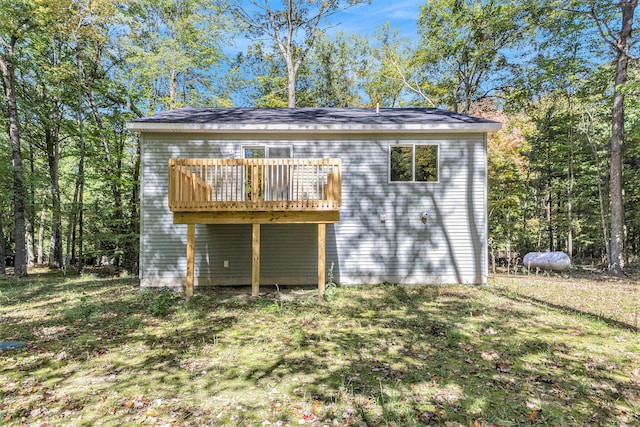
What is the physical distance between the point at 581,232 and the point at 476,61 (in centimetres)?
1130

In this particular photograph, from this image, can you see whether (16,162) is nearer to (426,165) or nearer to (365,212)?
(365,212)

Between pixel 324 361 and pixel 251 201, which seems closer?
pixel 324 361

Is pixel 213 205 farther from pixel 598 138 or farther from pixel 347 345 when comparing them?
pixel 598 138

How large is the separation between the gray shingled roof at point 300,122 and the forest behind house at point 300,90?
580cm

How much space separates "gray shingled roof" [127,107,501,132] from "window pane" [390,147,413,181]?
636 mm

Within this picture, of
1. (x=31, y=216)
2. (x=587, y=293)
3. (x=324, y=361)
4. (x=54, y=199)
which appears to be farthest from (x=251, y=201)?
(x=31, y=216)

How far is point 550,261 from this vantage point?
1242 centimetres

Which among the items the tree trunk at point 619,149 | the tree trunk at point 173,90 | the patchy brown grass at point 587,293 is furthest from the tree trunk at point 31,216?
the tree trunk at point 619,149

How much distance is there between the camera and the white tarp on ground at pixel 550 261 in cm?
1227

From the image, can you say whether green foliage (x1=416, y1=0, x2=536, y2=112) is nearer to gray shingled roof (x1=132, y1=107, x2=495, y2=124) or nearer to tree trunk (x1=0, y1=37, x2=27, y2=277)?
gray shingled roof (x1=132, y1=107, x2=495, y2=124)

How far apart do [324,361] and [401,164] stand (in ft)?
20.5

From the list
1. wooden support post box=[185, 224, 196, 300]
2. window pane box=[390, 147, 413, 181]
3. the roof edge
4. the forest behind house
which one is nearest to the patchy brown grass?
the forest behind house

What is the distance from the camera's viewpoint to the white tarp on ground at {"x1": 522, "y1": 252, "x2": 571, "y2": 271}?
12.3 meters

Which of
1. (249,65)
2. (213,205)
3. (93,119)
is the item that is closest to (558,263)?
(213,205)
